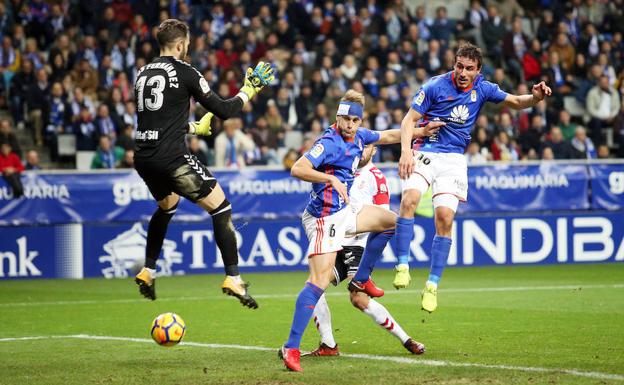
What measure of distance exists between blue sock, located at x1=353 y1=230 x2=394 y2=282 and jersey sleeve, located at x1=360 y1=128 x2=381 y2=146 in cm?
101

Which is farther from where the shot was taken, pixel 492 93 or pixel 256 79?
pixel 492 93

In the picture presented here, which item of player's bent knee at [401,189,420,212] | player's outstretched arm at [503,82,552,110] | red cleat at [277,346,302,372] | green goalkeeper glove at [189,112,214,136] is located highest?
player's outstretched arm at [503,82,552,110]

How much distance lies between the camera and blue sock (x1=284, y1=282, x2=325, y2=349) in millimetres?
8984

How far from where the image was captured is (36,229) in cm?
1886

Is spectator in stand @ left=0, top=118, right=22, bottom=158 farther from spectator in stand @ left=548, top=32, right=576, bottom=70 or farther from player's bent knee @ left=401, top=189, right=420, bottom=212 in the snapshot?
spectator in stand @ left=548, top=32, right=576, bottom=70

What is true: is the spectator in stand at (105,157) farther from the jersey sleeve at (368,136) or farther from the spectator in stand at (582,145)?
the jersey sleeve at (368,136)

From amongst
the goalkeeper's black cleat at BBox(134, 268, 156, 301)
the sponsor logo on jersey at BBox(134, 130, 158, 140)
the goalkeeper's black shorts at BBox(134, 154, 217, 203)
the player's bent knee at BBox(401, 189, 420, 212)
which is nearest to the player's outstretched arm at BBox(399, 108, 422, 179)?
the player's bent knee at BBox(401, 189, 420, 212)

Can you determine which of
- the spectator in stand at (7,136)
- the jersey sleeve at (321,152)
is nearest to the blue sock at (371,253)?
the jersey sleeve at (321,152)

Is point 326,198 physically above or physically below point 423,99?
below

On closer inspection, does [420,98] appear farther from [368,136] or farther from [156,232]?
[156,232]

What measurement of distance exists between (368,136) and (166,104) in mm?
1800

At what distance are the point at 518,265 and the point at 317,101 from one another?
234 inches

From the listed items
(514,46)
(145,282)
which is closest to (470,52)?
(145,282)

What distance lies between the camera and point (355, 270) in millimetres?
10328
